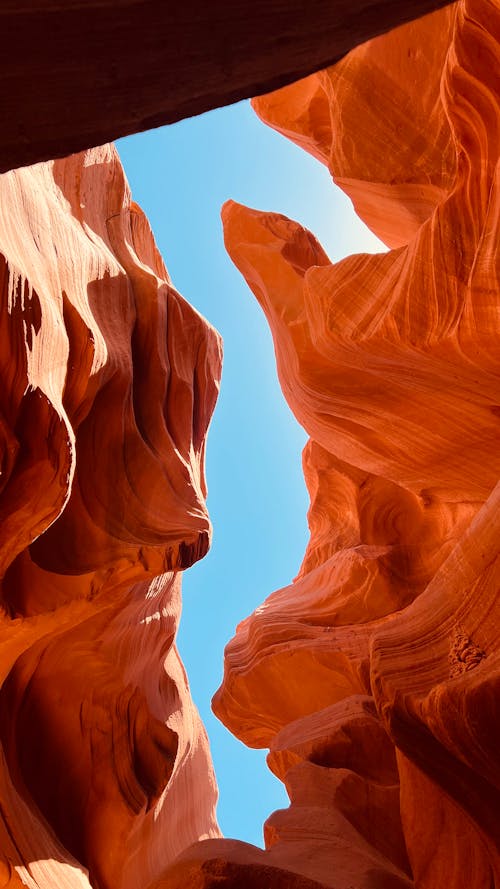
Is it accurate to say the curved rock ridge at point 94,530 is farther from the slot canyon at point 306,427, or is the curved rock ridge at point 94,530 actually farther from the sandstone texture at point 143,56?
the sandstone texture at point 143,56

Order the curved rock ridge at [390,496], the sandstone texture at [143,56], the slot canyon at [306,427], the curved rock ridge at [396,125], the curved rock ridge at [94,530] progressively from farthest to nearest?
1. the curved rock ridge at [396,125]
2. the curved rock ridge at [94,530]
3. the curved rock ridge at [390,496]
4. the slot canyon at [306,427]
5. the sandstone texture at [143,56]

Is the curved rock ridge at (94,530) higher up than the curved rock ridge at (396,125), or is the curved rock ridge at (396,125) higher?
the curved rock ridge at (396,125)

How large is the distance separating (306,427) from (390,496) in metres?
1.95

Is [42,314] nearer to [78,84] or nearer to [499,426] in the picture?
[78,84]

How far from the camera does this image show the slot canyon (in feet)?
7.07

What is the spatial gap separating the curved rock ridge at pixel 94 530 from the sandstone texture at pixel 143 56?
9.80 ft

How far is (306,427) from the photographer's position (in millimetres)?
9508

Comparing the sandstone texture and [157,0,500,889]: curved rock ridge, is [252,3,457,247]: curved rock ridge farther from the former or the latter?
the sandstone texture

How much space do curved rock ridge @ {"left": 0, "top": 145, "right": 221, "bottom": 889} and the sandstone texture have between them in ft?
9.80

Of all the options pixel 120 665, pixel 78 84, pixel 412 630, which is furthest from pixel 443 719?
pixel 120 665

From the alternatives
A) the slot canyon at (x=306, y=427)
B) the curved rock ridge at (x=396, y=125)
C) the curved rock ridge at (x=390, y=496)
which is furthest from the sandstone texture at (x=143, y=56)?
the curved rock ridge at (x=396, y=125)

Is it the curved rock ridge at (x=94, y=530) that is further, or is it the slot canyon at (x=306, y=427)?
the curved rock ridge at (x=94, y=530)

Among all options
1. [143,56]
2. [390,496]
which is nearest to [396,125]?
[390,496]

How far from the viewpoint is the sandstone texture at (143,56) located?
1842mm
